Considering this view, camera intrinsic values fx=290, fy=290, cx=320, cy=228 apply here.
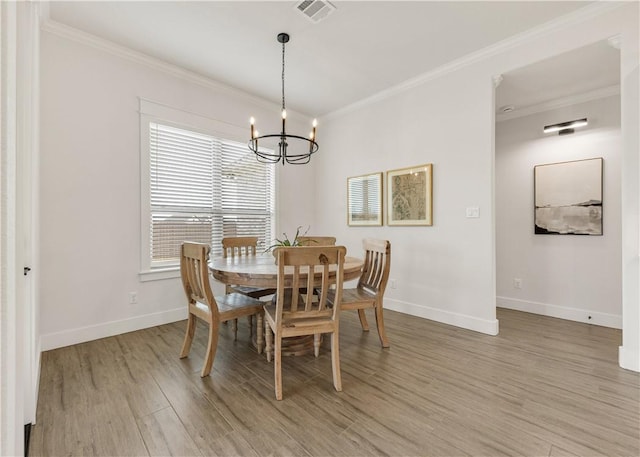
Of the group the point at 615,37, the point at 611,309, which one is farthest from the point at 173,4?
the point at 611,309

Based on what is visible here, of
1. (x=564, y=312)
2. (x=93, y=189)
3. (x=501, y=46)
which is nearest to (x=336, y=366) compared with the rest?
(x=93, y=189)

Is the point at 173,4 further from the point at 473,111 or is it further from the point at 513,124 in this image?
the point at 513,124

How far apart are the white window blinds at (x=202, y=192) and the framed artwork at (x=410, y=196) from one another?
175 cm

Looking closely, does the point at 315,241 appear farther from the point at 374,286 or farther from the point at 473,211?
the point at 473,211

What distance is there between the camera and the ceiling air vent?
7.62ft

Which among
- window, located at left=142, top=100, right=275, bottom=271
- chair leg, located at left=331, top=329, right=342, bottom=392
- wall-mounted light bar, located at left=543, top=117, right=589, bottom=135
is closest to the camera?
chair leg, located at left=331, top=329, right=342, bottom=392

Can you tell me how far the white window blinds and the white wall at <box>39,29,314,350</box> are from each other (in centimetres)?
23

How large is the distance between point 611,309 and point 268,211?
4291 mm

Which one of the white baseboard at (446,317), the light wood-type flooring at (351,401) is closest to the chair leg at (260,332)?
the light wood-type flooring at (351,401)

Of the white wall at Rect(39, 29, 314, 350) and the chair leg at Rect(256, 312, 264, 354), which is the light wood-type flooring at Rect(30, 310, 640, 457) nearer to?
the chair leg at Rect(256, 312, 264, 354)

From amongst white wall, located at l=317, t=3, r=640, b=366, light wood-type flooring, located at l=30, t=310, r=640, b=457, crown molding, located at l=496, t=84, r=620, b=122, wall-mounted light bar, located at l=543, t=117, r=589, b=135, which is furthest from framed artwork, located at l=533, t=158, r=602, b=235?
light wood-type flooring, located at l=30, t=310, r=640, b=457

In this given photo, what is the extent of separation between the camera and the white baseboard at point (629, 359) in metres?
2.18

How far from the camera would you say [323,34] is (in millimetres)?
2713

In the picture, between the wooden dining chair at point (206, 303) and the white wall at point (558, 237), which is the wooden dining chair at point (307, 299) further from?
the white wall at point (558, 237)
